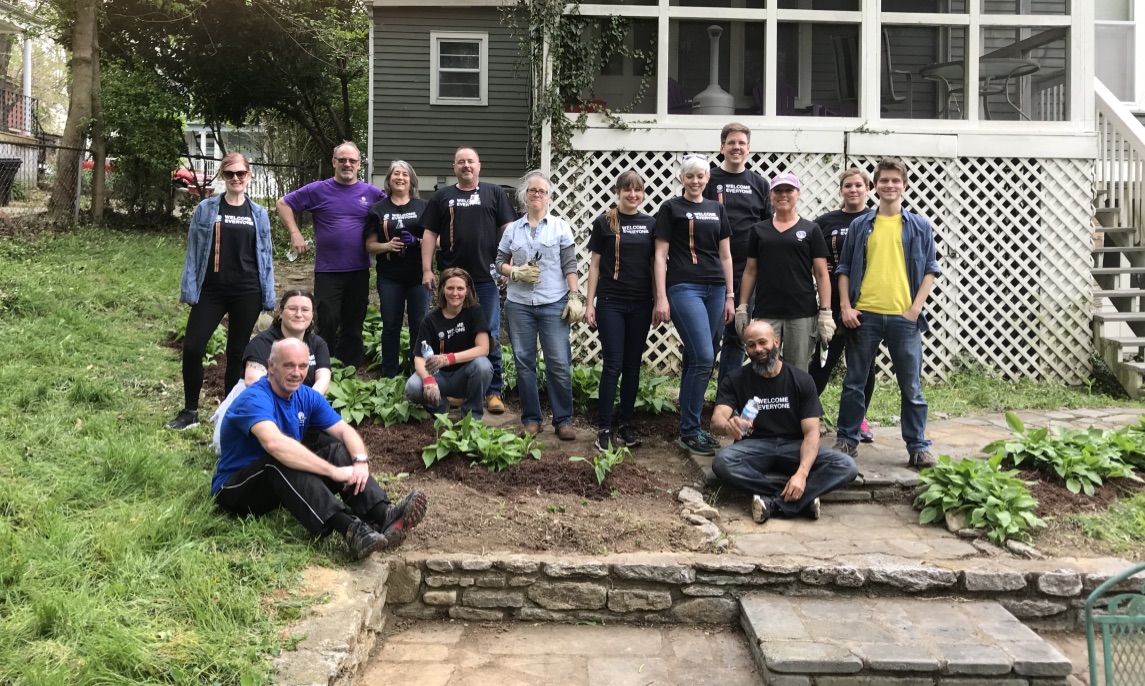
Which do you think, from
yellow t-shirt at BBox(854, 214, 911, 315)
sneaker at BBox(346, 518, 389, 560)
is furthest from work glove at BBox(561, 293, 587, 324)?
sneaker at BBox(346, 518, 389, 560)

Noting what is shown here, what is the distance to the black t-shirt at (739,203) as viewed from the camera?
565 cm

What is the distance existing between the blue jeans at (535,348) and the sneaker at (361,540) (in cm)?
193

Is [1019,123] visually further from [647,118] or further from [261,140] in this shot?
[261,140]

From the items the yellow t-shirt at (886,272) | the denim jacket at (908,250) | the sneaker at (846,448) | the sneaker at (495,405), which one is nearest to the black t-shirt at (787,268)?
the denim jacket at (908,250)

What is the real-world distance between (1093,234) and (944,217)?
4.81ft

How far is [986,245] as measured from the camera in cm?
811

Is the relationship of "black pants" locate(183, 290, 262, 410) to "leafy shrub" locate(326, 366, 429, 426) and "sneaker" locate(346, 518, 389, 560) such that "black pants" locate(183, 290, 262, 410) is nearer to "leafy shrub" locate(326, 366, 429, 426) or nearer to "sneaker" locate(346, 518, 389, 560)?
"leafy shrub" locate(326, 366, 429, 426)

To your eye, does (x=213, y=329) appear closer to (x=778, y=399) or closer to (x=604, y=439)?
(x=604, y=439)

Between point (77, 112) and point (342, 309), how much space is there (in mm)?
7851

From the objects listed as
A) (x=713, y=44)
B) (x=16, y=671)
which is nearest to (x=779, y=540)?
(x=16, y=671)

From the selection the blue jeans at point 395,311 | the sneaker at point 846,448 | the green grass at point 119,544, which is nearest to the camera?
the green grass at point 119,544

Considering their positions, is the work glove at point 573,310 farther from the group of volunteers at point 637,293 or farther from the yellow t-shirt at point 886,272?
the yellow t-shirt at point 886,272

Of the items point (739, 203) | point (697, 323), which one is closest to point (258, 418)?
point (697, 323)

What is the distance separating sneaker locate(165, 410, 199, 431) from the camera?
5293mm
